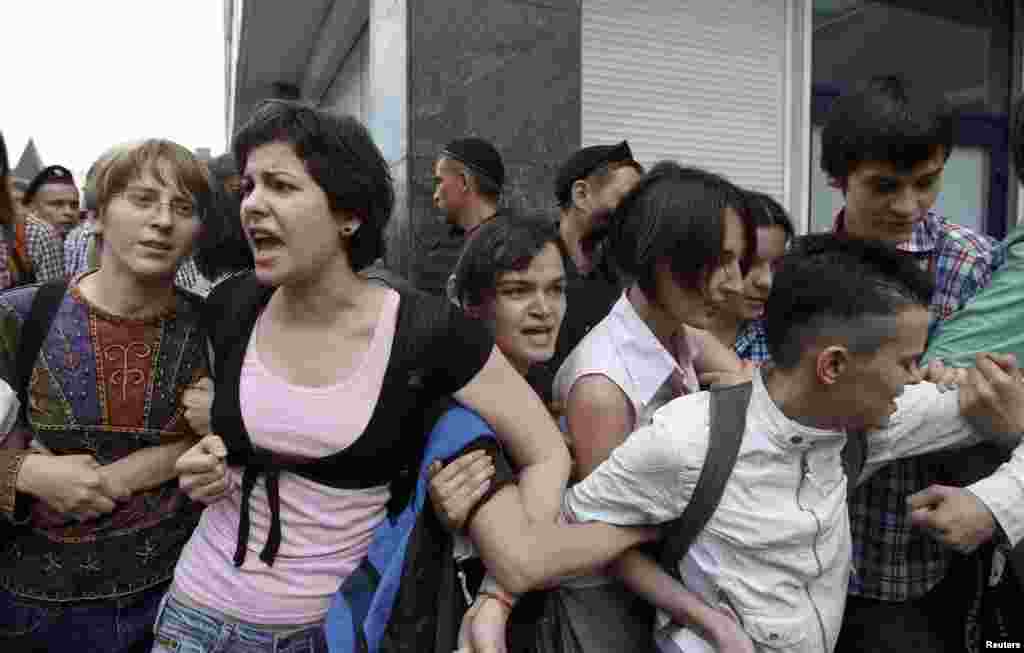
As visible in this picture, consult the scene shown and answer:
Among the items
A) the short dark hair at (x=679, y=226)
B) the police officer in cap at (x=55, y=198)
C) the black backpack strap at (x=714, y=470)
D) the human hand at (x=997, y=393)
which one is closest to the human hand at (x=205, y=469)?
the black backpack strap at (x=714, y=470)

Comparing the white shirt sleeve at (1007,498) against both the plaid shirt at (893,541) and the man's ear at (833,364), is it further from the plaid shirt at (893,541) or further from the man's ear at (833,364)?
the man's ear at (833,364)

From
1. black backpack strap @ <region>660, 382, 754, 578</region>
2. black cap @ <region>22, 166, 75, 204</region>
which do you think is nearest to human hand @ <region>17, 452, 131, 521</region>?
black backpack strap @ <region>660, 382, 754, 578</region>

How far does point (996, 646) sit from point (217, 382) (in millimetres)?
1844

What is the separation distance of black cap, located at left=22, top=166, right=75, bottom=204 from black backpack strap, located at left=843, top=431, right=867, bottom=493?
22.2 feet

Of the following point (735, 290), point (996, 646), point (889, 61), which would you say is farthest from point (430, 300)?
point (889, 61)

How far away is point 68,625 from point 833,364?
168 cm

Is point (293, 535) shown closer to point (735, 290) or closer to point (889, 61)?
point (735, 290)

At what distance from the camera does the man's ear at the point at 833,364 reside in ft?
4.91

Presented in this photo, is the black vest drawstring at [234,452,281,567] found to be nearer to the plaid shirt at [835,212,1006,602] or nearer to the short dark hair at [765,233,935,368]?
the short dark hair at [765,233,935,368]

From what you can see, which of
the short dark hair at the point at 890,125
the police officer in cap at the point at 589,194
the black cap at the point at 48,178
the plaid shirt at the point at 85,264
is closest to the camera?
the short dark hair at the point at 890,125

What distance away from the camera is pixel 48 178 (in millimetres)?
6793

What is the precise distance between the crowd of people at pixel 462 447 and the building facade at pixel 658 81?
1.55m

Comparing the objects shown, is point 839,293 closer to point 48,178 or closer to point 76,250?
point 76,250

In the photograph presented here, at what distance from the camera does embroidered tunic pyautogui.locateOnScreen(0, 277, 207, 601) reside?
1721 mm
